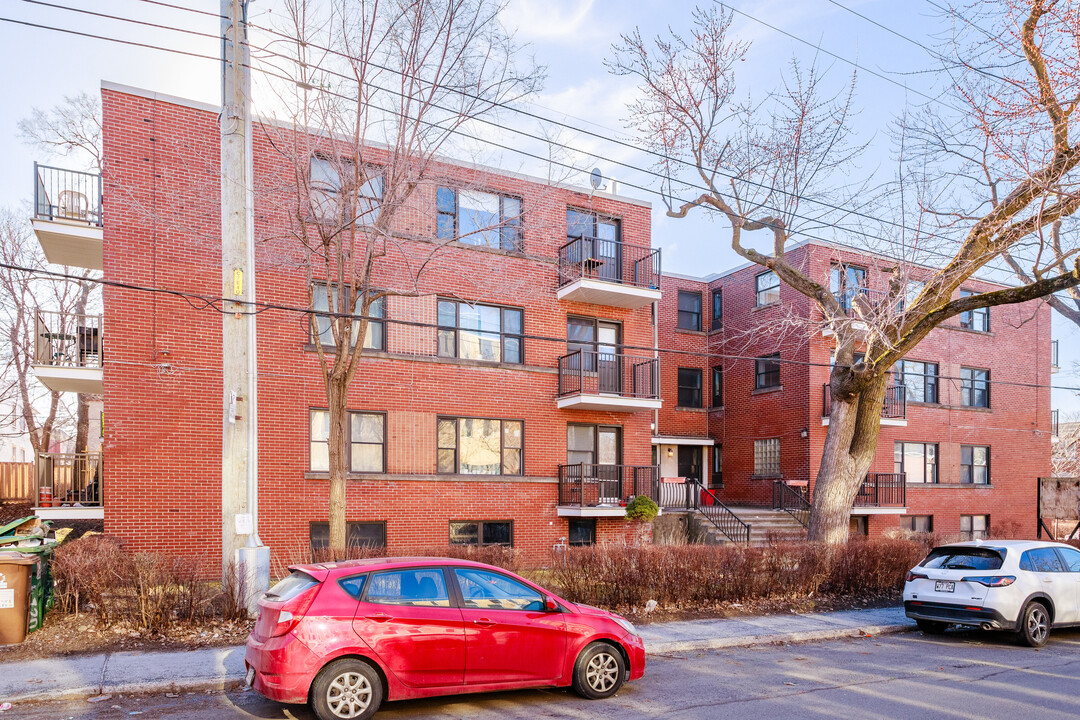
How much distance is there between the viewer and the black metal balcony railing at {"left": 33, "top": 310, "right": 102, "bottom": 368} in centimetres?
1580

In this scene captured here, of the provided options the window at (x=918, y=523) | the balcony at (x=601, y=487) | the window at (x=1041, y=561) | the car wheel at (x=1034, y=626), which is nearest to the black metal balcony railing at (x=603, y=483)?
the balcony at (x=601, y=487)


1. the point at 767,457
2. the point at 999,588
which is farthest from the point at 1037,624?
the point at 767,457

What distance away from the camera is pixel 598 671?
7.81m

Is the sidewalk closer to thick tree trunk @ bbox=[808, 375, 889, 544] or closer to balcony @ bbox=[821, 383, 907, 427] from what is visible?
thick tree trunk @ bbox=[808, 375, 889, 544]

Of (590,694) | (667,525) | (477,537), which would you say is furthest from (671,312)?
(590,694)

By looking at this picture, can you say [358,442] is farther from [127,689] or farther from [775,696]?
[775,696]

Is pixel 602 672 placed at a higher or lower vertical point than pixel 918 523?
higher

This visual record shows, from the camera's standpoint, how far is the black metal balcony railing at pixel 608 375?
65.5 ft

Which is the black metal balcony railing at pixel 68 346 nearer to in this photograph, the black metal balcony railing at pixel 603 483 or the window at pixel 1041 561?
the black metal balcony railing at pixel 603 483

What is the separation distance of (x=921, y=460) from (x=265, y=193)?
23879mm

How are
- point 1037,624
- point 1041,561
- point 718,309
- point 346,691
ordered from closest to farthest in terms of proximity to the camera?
point 346,691 → point 1037,624 → point 1041,561 → point 718,309

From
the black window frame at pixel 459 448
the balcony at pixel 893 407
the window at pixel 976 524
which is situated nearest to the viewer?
the black window frame at pixel 459 448

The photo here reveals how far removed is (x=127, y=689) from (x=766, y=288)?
914 inches

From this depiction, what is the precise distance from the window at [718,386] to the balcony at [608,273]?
322 inches
